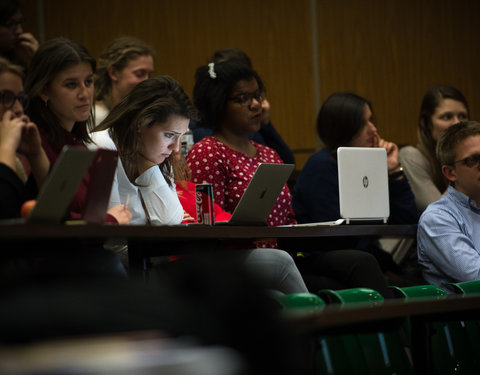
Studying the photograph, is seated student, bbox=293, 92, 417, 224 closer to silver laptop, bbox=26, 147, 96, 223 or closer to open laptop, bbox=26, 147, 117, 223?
open laptop, bbox=26, 147, 117, 223

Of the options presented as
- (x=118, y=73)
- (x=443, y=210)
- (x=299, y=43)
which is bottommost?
(x=443, y=210)

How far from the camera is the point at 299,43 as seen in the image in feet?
17.0

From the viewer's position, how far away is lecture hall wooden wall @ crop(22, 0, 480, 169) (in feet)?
16.8

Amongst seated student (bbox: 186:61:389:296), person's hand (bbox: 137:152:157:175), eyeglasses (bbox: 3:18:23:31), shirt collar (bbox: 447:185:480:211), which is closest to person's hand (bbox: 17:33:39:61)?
eyeglasses (bbox: 3:18:23:31)

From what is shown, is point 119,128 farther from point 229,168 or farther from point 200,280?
point 200,280

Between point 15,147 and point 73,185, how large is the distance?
Result: 13.4 inches

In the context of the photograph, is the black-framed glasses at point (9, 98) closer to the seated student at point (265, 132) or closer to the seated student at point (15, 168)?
the seated student at point (15, 168)

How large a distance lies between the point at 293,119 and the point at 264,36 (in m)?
0.60

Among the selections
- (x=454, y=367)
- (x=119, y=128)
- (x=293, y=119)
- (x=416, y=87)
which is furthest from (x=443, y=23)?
(x=454, y=367)

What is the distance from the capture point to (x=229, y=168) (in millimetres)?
3271

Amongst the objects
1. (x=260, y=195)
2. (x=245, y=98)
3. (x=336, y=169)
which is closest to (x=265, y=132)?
(x=245, y=98)

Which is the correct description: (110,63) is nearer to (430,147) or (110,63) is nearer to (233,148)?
(233,148)

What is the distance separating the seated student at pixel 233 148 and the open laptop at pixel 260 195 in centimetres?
61

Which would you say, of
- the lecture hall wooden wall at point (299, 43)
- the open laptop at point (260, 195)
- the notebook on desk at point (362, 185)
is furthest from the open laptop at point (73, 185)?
the lecture hall wooden wall at point (299, 43)
